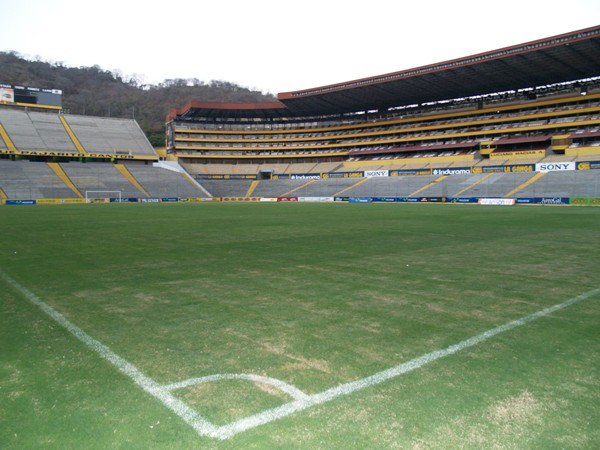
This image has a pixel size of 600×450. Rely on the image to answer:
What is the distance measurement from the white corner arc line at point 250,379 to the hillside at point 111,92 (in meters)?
112

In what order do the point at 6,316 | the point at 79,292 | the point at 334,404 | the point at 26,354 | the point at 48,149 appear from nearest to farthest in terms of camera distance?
the point at 334,404 < the point at 26,354 < the point at 6,316 < the point at 79,292 < the point at 48,149

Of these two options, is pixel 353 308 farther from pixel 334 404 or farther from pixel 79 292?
pixel 79 292

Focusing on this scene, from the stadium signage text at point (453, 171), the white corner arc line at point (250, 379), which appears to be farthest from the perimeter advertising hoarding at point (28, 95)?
the white corner arc line at point (250, 379)

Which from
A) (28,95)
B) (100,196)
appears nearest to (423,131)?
(100,196)

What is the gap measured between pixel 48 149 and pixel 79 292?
235 ft

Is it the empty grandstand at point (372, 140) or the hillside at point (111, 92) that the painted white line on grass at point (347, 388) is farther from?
the hillside at point (111, 92)

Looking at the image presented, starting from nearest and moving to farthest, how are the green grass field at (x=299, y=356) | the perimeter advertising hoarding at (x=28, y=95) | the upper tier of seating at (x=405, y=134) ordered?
the green grass field at (x=299, y=356) < the upper tier of seating at (x=405, y=134) < the perimeter advertising hoarding at (x=28, y=95)

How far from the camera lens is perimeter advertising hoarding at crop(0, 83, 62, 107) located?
7455 centimetres

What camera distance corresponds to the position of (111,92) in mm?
130625

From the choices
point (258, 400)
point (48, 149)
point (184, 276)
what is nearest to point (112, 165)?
point (48, 149)

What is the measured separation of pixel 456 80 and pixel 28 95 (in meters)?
74.8

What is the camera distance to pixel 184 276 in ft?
29.8

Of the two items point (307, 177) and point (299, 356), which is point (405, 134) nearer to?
point (307, 177)

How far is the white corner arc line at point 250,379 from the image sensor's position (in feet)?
Answer: 12.5
